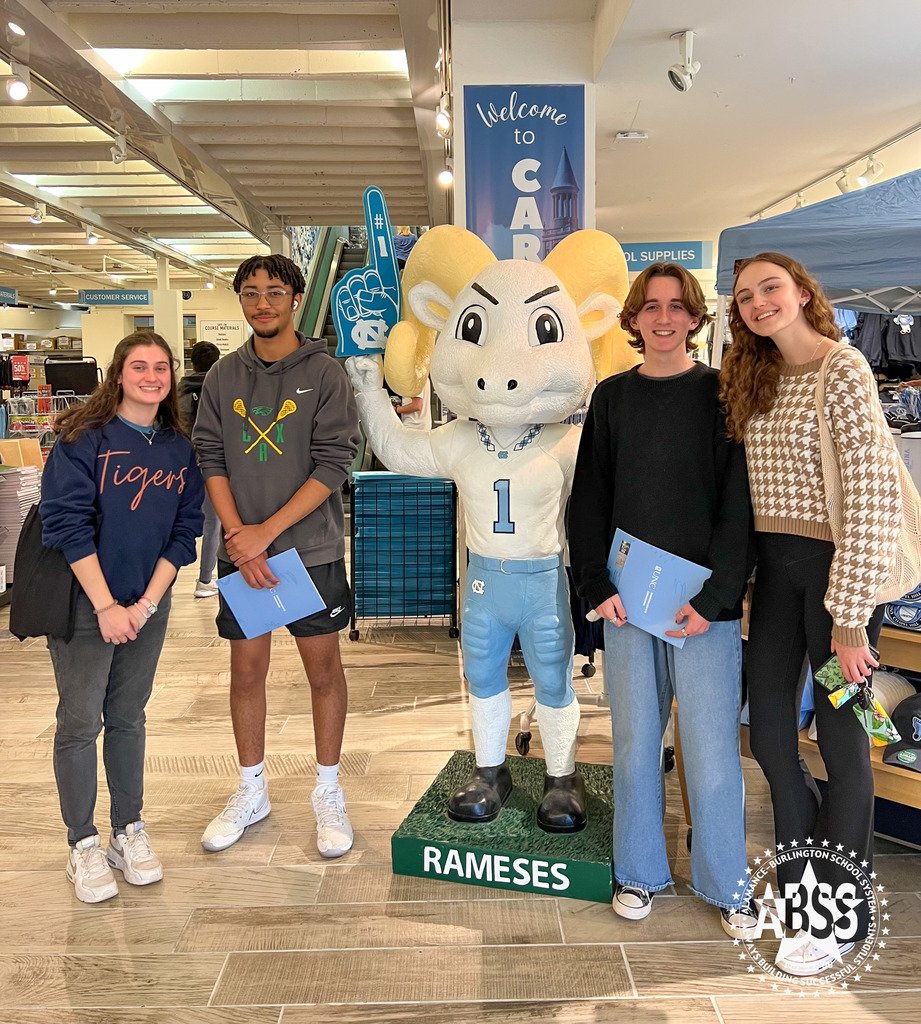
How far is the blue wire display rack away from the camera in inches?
193

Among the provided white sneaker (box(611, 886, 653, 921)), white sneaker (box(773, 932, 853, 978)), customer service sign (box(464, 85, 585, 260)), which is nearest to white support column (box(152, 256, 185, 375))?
customer service sign (box(464, 85, 585, 260))

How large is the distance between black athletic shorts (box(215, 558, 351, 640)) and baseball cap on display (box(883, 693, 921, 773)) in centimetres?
165

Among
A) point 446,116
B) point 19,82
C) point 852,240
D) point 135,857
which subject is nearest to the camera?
point 135,857

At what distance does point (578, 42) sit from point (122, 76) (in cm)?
290

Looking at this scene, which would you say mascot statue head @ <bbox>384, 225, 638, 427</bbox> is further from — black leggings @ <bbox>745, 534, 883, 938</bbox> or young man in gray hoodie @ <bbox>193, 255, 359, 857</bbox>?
black leggings @ <bbox>745, 534, 883, 938</bbox>

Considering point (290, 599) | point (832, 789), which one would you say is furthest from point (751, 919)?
point (290, 599)

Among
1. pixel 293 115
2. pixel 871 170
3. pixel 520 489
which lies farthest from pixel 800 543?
pixel 871 170

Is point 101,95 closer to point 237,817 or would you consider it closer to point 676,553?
point 237,817

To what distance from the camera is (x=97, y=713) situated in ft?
7.93

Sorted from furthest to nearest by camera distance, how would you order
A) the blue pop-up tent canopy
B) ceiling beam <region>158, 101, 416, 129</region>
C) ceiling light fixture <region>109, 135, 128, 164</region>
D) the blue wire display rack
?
ceiling beam <region>158, 101, 416, 129</region> → ceiling light fixture <region>109, 135, 128, 164</region> → the blue wire display rack → the blue pop-up tent canopy

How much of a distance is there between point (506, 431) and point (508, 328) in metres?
0.29

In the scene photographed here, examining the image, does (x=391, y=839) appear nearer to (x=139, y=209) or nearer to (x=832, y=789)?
(x=832, y=789)

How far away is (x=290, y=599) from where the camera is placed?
8.54 ft

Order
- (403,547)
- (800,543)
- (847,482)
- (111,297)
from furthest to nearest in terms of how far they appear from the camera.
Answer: (111,297)
(403,547)
(800,543)
(847,482)
